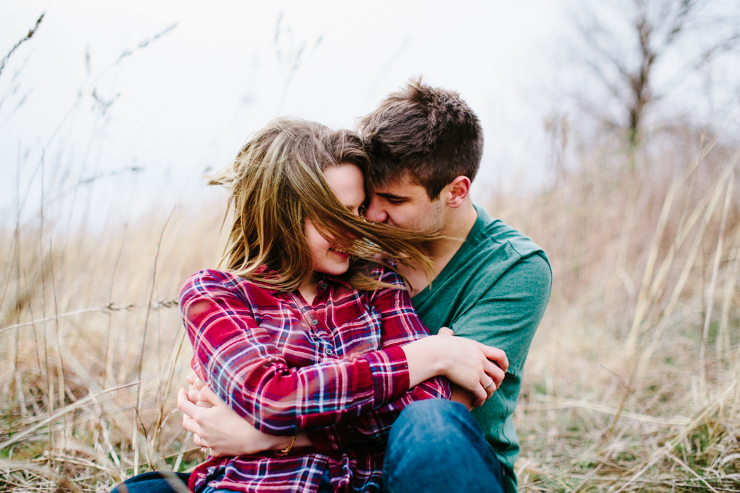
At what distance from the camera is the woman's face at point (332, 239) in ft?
4.10

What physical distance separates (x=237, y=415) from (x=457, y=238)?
2.91 feet

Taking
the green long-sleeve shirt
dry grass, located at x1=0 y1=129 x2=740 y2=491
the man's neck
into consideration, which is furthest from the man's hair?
dry grass, located at x1=0 y1=129 x2=740 y2=491

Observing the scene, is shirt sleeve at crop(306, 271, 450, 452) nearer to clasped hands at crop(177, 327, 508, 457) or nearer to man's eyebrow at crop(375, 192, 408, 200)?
clasped hands at crop(177, 327, 508, 457)

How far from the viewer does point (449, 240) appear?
1.53 metres

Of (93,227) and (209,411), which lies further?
(93,227)

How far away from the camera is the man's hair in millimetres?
1452

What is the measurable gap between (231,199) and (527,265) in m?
0.92

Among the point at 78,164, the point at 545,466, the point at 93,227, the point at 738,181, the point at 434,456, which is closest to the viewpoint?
the point at 434,456

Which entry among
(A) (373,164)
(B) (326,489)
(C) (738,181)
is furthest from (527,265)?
(C) (738,181)

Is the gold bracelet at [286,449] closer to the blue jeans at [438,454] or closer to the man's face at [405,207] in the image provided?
the blue jeans at [438,454]

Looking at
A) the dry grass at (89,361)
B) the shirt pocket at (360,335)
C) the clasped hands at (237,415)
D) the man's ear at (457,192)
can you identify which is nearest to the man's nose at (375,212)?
the man's ear at (457,192)

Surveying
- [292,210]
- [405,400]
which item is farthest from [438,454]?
[292,210]

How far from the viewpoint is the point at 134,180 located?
211 centimetres

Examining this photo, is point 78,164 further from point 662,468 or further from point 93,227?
point 662,468
